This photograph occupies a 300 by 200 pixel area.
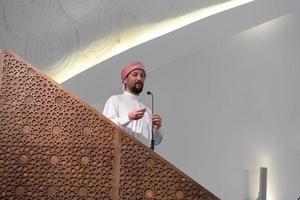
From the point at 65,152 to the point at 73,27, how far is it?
249cm

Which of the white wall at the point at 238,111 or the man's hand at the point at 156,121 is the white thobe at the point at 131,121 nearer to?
the man's hand at the point at 156,121

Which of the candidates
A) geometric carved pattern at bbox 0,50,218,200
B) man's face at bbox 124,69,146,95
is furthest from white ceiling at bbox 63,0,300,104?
geometric carved pattern at bbox 0,50,218,200

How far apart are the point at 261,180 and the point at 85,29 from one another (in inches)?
118

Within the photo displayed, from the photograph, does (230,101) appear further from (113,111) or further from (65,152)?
(65,152)

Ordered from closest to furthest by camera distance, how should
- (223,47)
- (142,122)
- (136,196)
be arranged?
1. (136,196)
2. (142,122)
3. (223,47)

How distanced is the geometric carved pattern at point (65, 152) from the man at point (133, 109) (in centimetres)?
44

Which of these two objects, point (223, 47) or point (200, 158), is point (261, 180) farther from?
point (223, 47)

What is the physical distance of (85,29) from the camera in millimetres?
4867

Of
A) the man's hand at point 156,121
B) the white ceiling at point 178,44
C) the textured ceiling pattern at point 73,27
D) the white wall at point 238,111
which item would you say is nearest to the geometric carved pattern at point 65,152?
the man's hand at point 156,121

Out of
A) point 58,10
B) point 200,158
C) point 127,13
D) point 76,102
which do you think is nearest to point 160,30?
point 127,13

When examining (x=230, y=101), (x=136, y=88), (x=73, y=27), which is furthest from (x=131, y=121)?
(x=230, y=101)

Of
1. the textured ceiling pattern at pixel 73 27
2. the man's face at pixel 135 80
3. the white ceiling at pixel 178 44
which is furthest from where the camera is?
the white ceiling at pixel 178 44

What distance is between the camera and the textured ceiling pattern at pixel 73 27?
4.43 meters

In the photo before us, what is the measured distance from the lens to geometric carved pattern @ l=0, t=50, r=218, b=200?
254 cm
